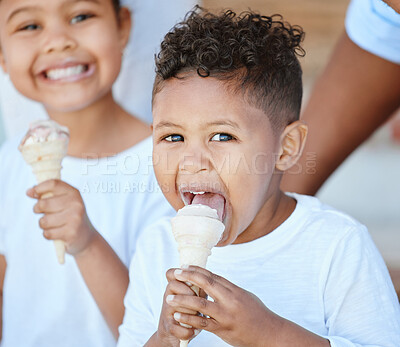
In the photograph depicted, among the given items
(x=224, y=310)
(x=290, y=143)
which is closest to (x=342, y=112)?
(x=290, y=143)

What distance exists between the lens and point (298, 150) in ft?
5.66

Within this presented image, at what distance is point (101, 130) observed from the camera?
2.37m

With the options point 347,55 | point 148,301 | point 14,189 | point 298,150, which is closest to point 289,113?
point 298,150

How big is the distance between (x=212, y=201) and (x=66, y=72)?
928 millimetres

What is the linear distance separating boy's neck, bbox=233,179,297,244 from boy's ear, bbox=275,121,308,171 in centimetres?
9

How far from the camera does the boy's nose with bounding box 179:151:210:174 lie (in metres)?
1.53

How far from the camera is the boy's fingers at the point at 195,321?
135 cm

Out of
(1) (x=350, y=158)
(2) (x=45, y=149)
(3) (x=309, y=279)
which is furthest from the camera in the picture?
(1) (x=350, y=158)

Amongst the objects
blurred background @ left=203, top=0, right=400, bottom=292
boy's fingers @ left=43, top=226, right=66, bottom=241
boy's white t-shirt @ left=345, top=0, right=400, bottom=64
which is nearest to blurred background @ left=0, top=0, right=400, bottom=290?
blurred background @ left=203, top=0, right=400, bottom=292

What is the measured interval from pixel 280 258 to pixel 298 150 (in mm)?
285

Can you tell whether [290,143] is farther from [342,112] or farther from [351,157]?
[351,157]

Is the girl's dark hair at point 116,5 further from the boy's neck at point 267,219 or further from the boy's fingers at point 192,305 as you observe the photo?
the boy's fingers at point 192,305

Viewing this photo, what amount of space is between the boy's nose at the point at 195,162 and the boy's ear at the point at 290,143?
0.78 ft

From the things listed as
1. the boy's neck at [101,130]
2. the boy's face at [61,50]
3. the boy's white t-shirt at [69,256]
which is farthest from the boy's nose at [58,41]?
the boy's white t-shirt at [69,256]
